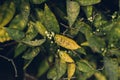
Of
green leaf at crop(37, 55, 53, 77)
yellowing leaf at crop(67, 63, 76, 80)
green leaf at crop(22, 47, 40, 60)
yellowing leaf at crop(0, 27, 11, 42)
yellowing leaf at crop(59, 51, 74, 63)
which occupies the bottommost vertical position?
green leaf at crop(37, 55, 53, 77)

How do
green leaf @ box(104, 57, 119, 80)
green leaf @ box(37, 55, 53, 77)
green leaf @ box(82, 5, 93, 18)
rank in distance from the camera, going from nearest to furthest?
green leaf @ box(104, 57, 119, 80) → green leaf @ box(82, 5, 93, 18) → green leaf @ box(37, 55, 53, 77)

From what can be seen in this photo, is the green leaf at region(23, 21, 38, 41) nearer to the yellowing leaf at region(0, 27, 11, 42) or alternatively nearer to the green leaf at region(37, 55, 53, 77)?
the yellowing leaf at region(0, 27, 11, 42)

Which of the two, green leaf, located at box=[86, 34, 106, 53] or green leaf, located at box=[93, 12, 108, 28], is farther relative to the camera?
green leaf, located at box=[93, 12, 108, 28]

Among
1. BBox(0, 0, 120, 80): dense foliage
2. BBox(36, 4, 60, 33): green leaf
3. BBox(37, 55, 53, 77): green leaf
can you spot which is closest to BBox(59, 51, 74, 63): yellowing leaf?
BBox(0, 0, 120, 80): dense foliage

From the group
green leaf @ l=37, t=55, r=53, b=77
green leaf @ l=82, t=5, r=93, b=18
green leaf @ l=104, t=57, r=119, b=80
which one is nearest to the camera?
green leaf @ l=104, t=57, r=119, b=80

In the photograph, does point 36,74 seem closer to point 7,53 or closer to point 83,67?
point 7,53

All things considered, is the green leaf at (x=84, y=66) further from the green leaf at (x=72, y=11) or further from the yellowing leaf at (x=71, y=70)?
the green leaf at (x=72, y=11)

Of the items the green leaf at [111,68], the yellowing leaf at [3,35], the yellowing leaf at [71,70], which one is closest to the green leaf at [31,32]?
the yellowing leaf at [3,35]

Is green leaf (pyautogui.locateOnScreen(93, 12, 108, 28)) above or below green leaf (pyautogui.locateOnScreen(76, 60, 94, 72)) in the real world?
above
